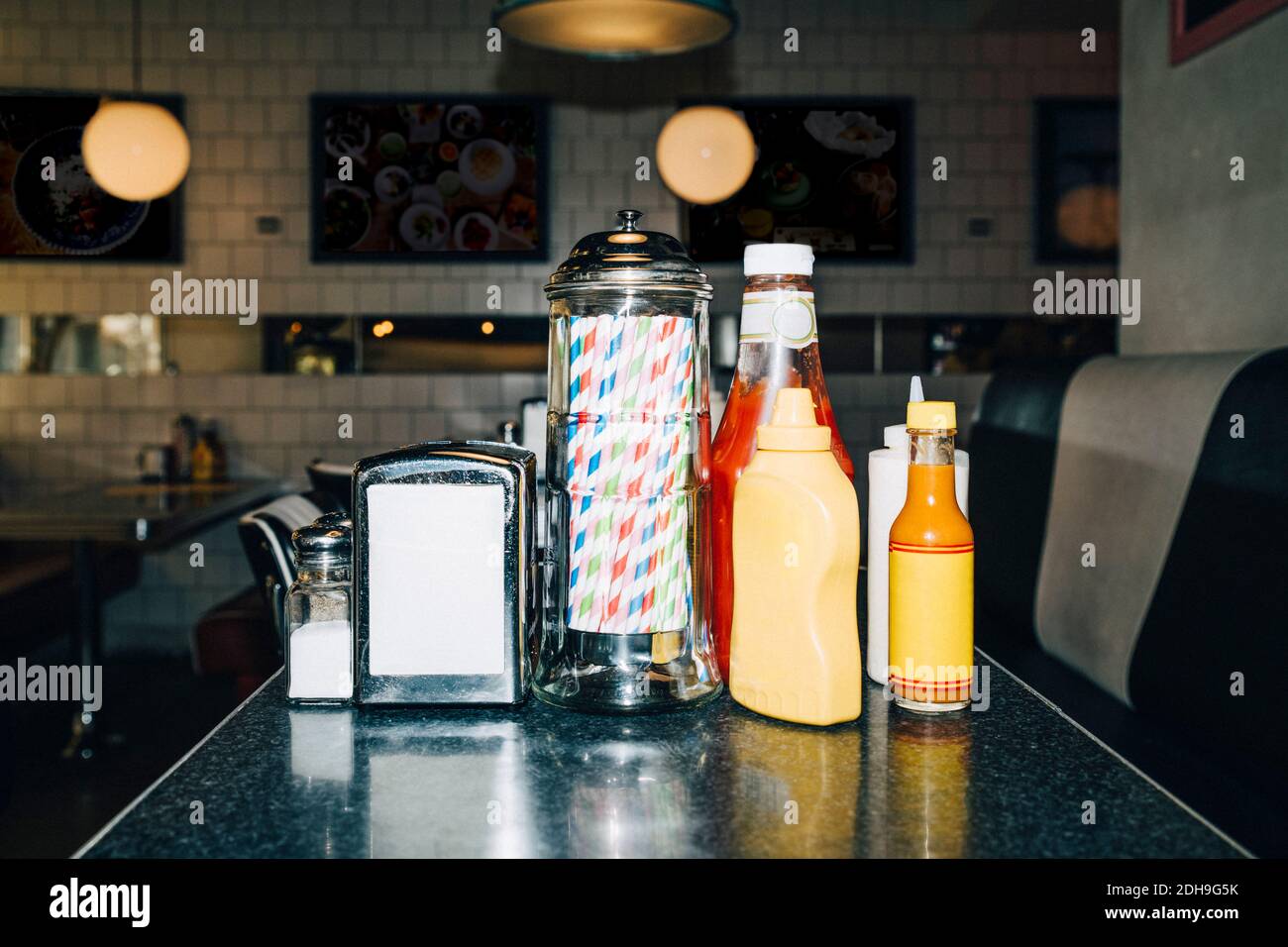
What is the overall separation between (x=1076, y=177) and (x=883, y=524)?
14.4 feet

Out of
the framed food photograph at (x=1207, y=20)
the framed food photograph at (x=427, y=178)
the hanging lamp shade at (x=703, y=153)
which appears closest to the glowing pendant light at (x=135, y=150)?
the framed food photograph at (x=427, y=178)

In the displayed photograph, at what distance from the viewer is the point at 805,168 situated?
15.5ft

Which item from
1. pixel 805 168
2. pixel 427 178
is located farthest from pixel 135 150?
pixel 805 168

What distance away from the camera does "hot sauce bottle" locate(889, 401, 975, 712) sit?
2.84 feet

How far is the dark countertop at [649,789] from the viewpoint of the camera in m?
0.65

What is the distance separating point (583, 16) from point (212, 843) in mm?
1580

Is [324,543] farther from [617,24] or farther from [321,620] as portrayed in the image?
[617,24]

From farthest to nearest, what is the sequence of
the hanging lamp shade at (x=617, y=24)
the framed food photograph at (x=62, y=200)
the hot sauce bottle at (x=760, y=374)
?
the framed food photograph at (x=62, y=200)
the hanging lamp shade at (x=617, y=24)
the hot sauce bottle at (x=760, y=374)

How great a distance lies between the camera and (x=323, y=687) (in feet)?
3.00

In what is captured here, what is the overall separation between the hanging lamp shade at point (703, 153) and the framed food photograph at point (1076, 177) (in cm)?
137

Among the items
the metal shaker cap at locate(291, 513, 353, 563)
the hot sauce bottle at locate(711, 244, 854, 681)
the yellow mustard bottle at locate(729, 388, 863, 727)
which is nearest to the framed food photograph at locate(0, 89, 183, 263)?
the metal shaker cap at locate(291, 513, 353, 563)

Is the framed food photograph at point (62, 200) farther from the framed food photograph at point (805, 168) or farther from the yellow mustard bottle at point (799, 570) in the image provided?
the yellow mustard bottle at point (799, 570)
